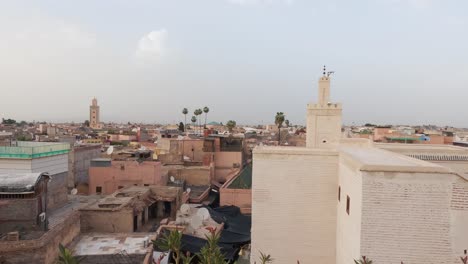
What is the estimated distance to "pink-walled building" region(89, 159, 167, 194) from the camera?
22.9m

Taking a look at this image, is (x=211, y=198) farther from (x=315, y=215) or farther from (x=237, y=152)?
(x=315, y=215)

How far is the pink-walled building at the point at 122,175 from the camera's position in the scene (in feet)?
75.3

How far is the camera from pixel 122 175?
23.2 meters

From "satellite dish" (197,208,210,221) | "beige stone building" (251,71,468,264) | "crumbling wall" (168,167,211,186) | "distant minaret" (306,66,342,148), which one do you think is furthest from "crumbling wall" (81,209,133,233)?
"crumbling wall" (168,167,211,186)

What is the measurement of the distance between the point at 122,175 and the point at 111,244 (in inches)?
408

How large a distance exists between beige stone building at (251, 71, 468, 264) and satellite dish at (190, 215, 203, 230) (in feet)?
13.5

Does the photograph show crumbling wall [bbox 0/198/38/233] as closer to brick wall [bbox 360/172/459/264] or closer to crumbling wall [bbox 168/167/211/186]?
brick wall [bbox 360/172/459/264]

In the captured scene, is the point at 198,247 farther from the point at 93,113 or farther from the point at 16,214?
the point at 93,113

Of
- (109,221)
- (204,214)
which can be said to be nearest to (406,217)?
(204,214)

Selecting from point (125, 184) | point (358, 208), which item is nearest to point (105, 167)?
point (125, 184)

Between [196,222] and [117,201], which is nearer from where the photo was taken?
[196,222]

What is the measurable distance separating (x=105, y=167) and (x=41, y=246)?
1282 centimetres

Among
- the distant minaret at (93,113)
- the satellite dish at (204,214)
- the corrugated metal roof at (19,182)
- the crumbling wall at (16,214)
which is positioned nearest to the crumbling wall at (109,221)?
the crumbling wall at (16,214)

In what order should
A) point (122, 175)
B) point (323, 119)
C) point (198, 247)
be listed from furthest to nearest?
point (122, 175) → point (323, 119) → point (198, 247)
